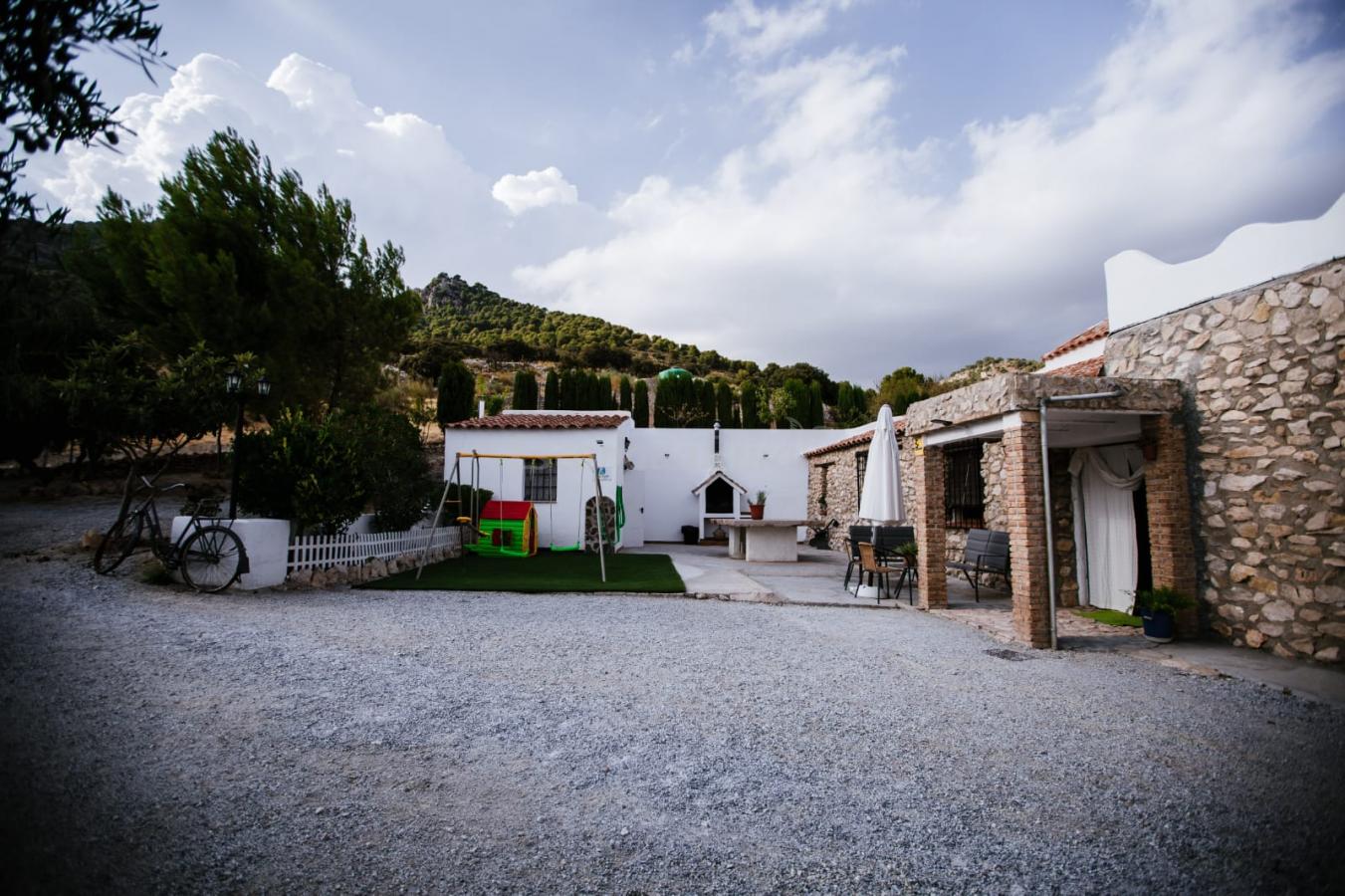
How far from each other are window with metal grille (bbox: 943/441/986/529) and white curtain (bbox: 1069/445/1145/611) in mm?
2384

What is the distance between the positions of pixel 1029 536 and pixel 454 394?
20887 millimetres

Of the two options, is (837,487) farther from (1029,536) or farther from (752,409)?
(1029,536)

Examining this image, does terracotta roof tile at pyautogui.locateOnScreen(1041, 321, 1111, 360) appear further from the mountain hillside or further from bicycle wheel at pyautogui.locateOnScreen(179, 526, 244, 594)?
the mountain hillside

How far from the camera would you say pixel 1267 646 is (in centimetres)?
557

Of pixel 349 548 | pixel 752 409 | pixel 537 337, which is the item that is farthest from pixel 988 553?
pixel 537 337

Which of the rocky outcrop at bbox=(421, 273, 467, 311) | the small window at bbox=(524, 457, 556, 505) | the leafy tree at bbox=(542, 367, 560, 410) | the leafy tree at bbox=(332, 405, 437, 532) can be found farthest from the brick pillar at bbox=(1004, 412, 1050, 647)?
the rocky outcrop at bbox=(421, 273, 467, 311)

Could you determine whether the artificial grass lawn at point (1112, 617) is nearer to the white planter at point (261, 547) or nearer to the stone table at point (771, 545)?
the stone table at point (771, 545)

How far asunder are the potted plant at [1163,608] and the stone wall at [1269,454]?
1.25ft

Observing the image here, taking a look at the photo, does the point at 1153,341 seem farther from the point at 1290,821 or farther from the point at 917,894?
the point at 917,894

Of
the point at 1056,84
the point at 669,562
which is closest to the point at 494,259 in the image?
the point at 669,562

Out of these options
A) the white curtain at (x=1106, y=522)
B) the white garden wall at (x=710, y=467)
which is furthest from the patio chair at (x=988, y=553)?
the white garden wall at (x=710, y=467)

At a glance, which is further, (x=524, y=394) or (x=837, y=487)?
(x=524, y=394)

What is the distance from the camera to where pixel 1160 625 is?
19.6ft

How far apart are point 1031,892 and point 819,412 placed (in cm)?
2341
